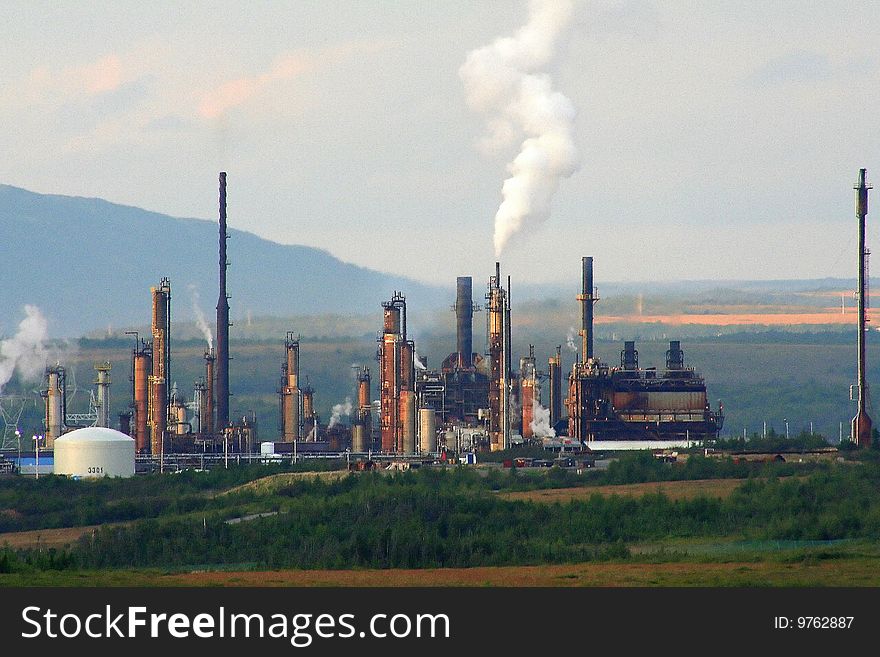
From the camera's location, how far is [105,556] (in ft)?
178

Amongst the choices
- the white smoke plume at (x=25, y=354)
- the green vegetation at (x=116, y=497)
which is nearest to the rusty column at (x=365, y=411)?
the green vegetation at (x=116, y=497)

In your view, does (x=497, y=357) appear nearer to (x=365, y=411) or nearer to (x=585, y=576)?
(x=365, y=411)

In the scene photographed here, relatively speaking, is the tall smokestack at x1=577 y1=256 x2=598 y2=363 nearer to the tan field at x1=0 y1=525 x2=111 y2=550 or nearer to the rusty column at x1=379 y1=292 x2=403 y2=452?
the rusty column at x1=379 y1=292 x2=403 y2=452

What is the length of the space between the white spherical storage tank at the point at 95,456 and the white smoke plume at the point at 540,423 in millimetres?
20910

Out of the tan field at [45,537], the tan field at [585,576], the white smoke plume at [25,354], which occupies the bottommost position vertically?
the tan field at [45,537]

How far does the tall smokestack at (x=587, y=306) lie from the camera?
340ft

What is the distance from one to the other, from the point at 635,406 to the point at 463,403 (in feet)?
31.1

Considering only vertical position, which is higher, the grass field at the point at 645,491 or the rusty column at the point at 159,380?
the rusty column at the point at 159,380

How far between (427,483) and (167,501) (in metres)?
10.2

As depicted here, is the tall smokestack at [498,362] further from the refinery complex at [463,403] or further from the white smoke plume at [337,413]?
the white smoke plume at [337,413]

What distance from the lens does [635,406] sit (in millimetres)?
99688

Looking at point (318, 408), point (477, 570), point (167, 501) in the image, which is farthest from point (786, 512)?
point (318, 408)

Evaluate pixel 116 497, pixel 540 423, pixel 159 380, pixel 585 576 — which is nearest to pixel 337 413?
pixel 159 380

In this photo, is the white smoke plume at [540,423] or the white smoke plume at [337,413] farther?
the white smoke plume at [337,413]
